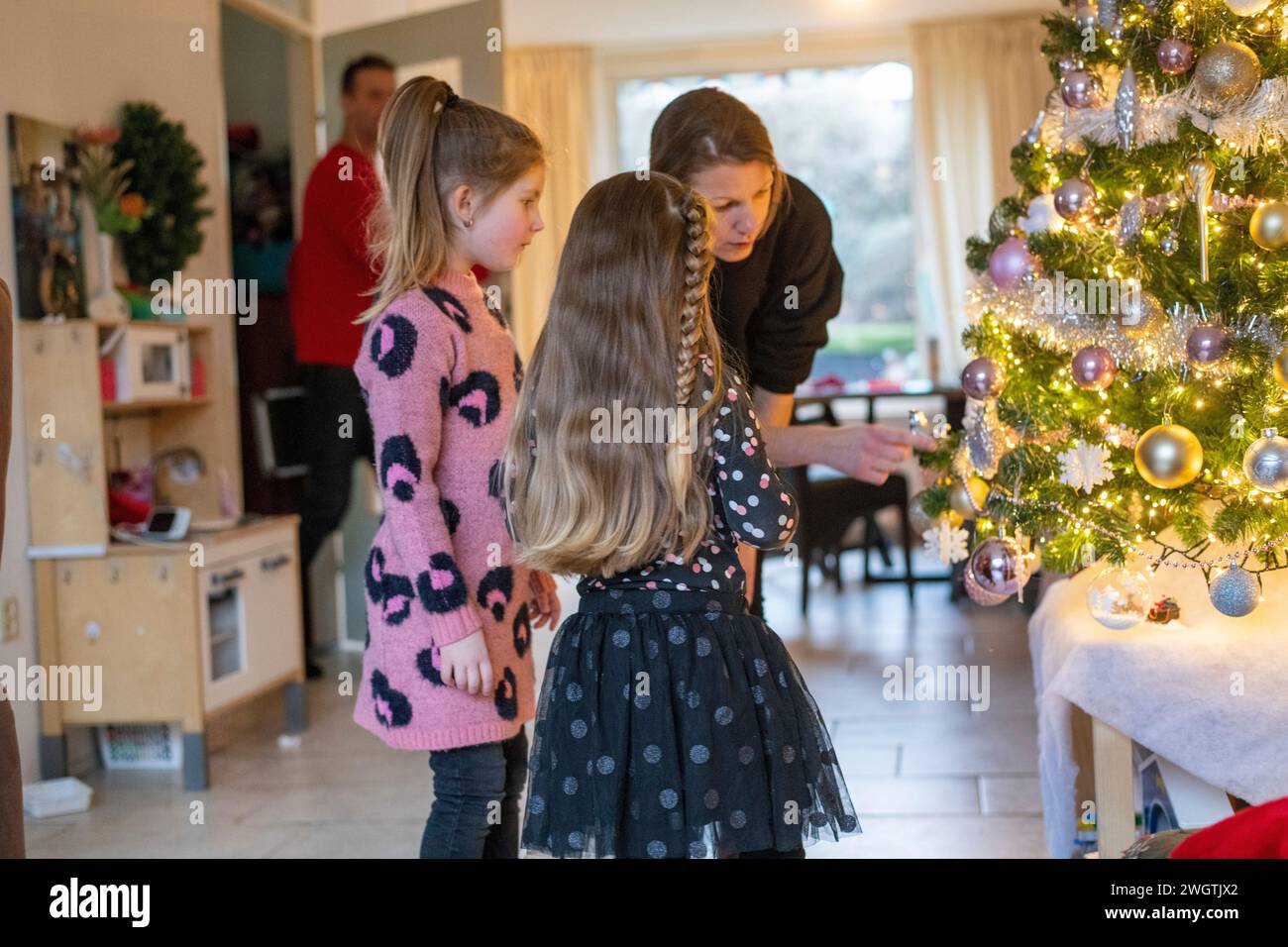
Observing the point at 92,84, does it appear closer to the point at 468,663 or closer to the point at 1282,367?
the point at 468,663

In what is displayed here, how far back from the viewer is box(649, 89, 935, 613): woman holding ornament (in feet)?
6.08

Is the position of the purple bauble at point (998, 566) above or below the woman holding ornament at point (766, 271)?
below

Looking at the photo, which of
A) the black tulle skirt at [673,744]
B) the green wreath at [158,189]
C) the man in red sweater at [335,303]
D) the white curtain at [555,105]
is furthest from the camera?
the white curtain at [555,105]

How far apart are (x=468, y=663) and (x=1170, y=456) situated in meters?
0.94

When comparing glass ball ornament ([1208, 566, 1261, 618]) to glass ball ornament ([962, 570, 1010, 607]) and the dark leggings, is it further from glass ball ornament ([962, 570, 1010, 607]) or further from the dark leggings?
the dark leggings

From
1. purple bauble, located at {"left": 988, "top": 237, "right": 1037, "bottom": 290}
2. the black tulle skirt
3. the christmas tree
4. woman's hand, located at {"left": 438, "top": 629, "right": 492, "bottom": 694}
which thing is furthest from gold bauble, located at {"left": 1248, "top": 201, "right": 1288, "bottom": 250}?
woman's hand, located at {"left": 438, "top": 629, "right": 492, "bottom": 694}

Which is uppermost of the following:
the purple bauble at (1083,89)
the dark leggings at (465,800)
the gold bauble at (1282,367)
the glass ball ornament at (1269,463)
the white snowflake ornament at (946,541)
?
the purple bauble at (1083,89)

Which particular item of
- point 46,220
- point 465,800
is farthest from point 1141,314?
point 46,220

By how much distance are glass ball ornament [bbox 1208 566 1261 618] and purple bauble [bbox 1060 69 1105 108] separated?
0.69 m

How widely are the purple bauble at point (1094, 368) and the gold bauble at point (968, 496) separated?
0.90ft

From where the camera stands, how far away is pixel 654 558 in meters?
1.58

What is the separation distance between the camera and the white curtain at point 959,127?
7.23m

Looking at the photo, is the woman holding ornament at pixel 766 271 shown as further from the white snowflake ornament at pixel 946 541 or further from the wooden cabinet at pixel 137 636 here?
the wooden cabinet at pixel 137 636

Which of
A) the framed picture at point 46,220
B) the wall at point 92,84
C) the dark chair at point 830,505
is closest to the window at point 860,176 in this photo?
the dark chair at point 830,505
